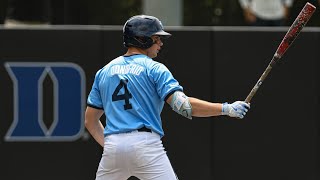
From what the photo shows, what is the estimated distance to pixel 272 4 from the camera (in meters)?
11.3

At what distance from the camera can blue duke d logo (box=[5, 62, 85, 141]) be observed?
9336 mm

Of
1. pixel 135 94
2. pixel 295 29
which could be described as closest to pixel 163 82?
pixel 135 94

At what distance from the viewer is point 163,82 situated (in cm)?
591

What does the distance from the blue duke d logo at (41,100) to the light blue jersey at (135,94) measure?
10.8 ft

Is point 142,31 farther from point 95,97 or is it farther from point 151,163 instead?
point 151,163

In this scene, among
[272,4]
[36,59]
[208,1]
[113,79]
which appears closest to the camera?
[113,79]

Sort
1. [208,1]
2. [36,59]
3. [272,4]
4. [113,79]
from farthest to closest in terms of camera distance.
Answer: [208,1], [272,4], [36,59], [113,79]

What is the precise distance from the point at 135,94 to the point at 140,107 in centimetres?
10

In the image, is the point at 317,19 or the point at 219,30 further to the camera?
the point at 317,19

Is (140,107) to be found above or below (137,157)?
above

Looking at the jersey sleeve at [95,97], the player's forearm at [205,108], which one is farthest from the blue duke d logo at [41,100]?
the player's forearm at [205,108]

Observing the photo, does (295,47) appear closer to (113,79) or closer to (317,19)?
(317,19)

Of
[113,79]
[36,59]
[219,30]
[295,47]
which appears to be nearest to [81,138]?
[36,59]

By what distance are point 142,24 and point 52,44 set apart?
337 centimetres
